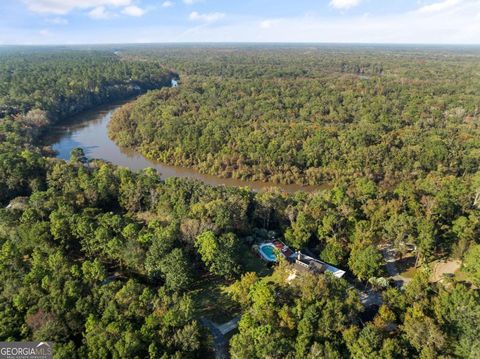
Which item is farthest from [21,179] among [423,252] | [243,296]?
[423,252]

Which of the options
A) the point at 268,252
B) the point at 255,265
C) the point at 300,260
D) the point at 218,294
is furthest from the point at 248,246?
the point at 218,294

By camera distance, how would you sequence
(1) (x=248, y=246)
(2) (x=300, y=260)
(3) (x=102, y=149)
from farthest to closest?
(3) (x=102, y=149), (1) (x=248, y=246), (2) (x=300, y=260)

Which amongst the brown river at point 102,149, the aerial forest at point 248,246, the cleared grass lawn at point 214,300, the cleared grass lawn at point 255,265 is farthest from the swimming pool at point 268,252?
the brown river at point 102,149

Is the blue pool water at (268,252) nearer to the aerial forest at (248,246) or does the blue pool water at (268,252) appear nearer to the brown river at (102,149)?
the aerial forest at (248,246)

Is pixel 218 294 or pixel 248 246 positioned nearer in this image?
pixel 218 294

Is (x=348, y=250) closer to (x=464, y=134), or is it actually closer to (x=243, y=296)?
(x=243, y=296)

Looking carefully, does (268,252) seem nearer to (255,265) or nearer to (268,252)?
(268,252)
